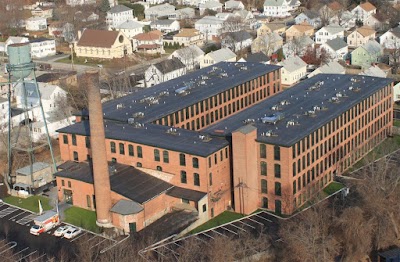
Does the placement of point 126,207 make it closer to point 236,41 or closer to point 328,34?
point 236,41

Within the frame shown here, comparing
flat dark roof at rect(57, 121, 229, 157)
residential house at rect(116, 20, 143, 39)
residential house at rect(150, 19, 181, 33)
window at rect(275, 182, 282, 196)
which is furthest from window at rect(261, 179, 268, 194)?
residential house at rect(150, 19, 181, 33)

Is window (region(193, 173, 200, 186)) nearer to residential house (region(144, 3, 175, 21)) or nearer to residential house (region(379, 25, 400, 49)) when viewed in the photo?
residential house (region(379, 25, 400, 49))

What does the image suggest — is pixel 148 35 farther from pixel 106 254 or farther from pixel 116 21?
pixel 106 254

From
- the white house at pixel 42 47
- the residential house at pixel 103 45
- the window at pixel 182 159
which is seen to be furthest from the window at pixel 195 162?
the white house at pixel 42 47

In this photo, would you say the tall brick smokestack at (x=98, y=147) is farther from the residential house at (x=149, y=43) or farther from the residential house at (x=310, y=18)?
the residential house at (x=310, y=18)

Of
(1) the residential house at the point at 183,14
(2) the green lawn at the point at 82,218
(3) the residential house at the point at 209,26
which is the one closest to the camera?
(2) the green lawn at the point at 82,218

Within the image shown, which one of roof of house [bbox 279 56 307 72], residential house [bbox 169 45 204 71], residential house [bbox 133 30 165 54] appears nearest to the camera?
roof of house [bbox 279 56 307 72]

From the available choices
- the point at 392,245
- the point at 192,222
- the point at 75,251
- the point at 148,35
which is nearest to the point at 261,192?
the point at 192,222
